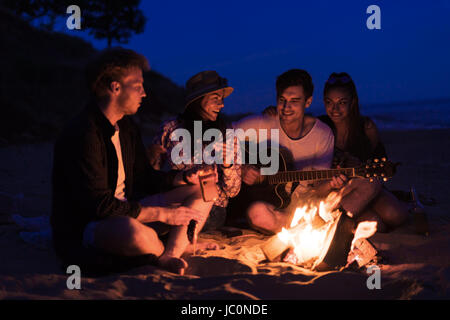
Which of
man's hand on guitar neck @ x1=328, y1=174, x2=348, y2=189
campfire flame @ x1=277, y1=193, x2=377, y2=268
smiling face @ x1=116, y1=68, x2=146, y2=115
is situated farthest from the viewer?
man's hand on guitar neck @ x1=328, y1=174, x2=348, y2=189

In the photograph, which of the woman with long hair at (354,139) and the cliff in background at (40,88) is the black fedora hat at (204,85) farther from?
the cliff in background at (40,88)

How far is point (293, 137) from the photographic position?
4.27m

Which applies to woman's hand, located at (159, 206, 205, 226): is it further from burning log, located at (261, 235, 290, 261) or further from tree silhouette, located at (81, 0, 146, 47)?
tree silhouette, located at (81, 0, 146, 47)

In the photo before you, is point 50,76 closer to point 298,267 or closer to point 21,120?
point 21,120

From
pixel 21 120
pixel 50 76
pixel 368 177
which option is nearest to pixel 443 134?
pixel 368 177

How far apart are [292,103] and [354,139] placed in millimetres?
848

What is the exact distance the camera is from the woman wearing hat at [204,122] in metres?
3.81

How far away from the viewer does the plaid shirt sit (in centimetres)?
378

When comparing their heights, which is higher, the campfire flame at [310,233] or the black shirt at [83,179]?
the black shirt at [83,179]

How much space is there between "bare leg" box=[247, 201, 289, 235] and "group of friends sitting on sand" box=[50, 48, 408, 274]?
11 mm

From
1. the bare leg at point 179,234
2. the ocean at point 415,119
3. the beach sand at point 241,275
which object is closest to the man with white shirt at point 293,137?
the beach sand at point 241,275

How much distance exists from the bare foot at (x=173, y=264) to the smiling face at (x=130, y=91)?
1202mm

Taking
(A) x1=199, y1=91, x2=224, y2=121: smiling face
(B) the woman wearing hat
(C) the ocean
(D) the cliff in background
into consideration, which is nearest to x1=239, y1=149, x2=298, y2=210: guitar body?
(B) the woman wearing hat

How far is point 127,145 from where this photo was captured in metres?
3.26
